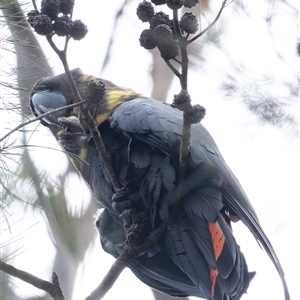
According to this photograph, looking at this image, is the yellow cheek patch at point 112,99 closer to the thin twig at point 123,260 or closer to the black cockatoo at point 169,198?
the black cockatoo at point 169,198

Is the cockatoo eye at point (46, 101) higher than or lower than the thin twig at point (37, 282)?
higher

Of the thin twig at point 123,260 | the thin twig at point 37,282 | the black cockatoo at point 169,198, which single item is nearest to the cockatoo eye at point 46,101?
the black cockatoo at point 169,198

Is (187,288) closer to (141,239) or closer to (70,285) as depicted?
(141,239)

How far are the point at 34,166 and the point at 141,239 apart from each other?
4.12 ft

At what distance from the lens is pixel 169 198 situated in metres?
2.09

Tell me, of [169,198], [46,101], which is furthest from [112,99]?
[169,198]

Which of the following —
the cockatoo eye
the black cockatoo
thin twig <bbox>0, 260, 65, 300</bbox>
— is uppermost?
the cockatoo eye

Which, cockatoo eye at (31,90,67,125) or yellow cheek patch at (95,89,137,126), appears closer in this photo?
yellow cheek patch at (95,89,137,126)

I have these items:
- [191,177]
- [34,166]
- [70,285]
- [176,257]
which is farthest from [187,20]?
[70,285]

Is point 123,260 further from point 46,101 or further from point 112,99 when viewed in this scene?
point 46,101

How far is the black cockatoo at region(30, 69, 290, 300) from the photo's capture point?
2076 mm

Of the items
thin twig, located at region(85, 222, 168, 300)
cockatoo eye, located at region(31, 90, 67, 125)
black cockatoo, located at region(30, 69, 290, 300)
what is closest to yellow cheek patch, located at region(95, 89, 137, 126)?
black cockatoo, located at region(30, 69, 290, 300)

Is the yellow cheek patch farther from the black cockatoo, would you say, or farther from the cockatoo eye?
the cockatoo eye

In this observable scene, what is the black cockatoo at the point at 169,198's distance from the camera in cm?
208
